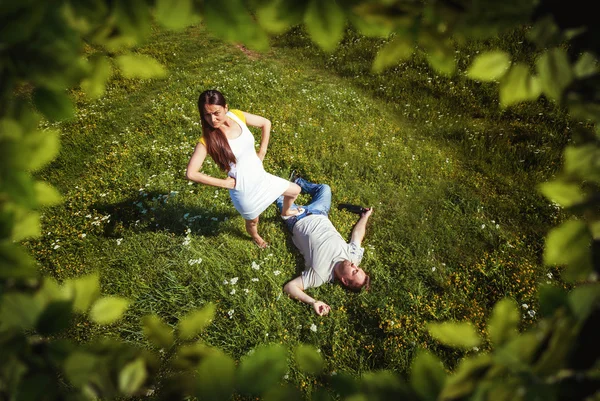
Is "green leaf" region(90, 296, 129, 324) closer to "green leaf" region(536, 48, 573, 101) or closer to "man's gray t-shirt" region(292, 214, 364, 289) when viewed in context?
"green leaf" region(536, 48, 573, 101)

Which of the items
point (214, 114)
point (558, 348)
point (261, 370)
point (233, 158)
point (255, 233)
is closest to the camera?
point (558, 348)

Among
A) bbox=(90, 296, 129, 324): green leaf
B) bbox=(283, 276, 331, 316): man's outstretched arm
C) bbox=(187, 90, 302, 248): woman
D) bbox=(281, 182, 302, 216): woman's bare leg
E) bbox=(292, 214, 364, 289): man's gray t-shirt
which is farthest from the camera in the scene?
bbox=(281, 182, 302, 216): woman's bare leg

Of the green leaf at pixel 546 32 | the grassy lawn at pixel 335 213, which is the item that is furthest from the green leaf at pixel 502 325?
the grassy lawn at pixel 335 213

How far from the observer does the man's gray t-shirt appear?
5148 mm

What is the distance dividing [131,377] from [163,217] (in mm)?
6022

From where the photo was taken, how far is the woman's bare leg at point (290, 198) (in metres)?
5.48

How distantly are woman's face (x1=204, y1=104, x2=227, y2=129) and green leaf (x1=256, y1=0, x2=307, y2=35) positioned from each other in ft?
12.3

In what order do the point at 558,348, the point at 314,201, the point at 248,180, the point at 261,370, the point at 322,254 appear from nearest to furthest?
the point at 558,348, the point at 261,370, the point at 248,180, the point at 322,254, the point at 314,201

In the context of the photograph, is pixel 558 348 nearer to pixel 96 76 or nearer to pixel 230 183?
pixel 96 76

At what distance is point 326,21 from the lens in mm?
908

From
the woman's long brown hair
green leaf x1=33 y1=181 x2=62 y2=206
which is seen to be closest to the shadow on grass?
the woman's long brown hair

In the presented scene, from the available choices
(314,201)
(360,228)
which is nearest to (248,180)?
(314,201)

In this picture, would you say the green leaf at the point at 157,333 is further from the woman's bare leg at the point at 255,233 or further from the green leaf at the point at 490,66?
the woman's bare leg at the point at 255,233

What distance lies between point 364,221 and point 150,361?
5.34m
